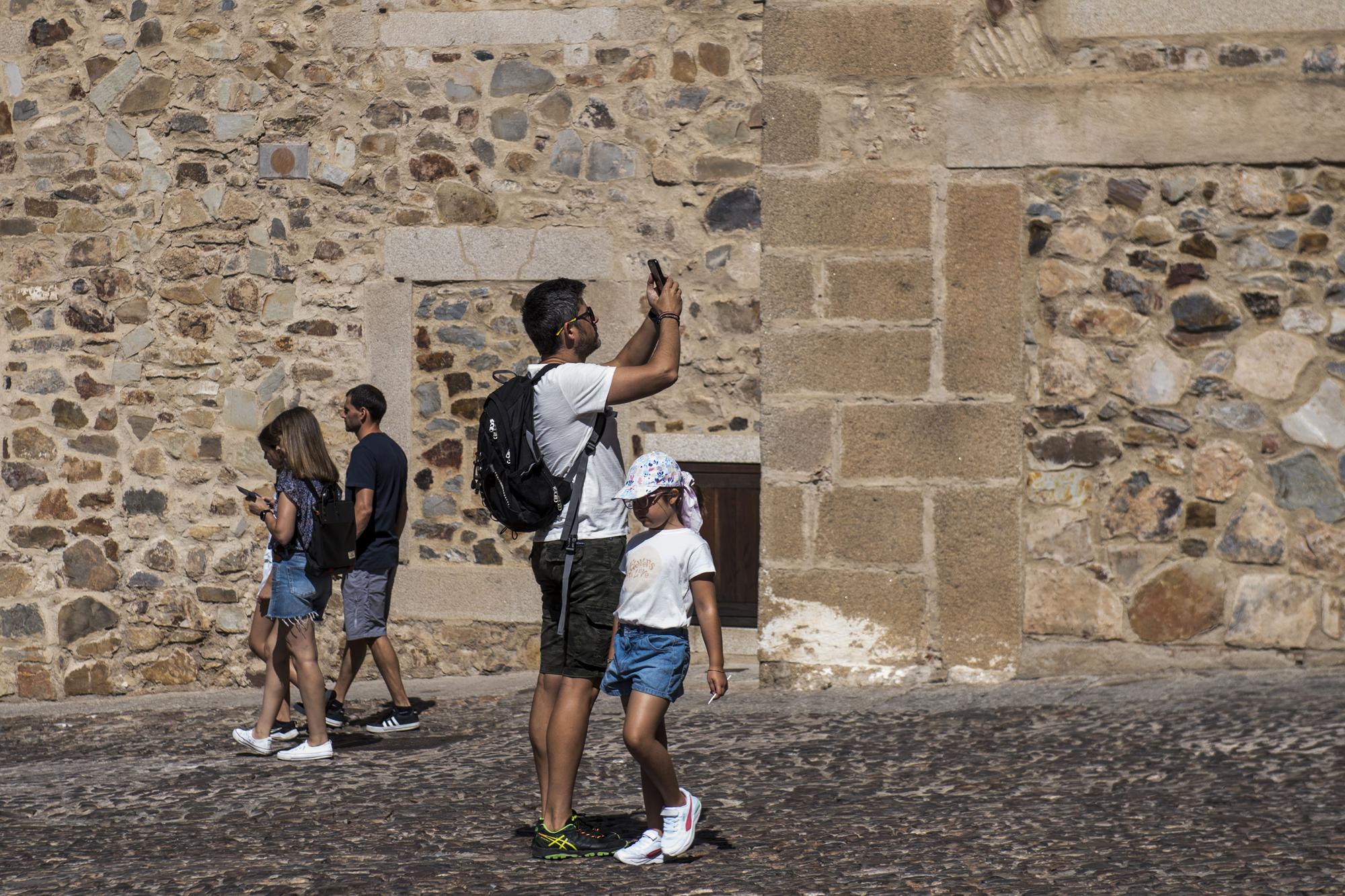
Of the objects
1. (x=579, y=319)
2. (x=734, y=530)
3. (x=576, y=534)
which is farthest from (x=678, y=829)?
(x=734, y=530)

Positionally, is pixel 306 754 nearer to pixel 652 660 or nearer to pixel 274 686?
pixel 274 686

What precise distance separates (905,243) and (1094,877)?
10.1 ft

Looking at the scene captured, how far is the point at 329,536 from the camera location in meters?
5.77

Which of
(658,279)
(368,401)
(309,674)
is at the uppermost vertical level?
(658,279)

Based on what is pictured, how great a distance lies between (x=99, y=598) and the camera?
8117 millimetres

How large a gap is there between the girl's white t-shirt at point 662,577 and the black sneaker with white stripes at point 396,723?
2394 mm

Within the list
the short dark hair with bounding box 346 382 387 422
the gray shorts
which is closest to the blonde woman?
the gray shorts

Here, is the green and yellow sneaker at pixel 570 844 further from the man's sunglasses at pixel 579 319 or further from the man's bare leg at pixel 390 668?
the man's bare leg at pixel 390 668

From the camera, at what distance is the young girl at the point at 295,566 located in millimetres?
5703

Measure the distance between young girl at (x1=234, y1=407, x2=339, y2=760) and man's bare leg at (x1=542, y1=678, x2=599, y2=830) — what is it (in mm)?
1807

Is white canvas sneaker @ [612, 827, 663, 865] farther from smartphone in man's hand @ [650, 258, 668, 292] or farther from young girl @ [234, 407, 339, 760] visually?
young girl @ [234, 407, 339, 760]

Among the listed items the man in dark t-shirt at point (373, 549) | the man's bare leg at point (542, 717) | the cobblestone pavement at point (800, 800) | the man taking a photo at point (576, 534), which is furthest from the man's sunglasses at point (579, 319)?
the man in dark t-shirt at point (373, 549)

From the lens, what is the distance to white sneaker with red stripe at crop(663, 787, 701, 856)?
4047 mm

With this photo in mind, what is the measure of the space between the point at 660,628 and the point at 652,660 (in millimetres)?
84
